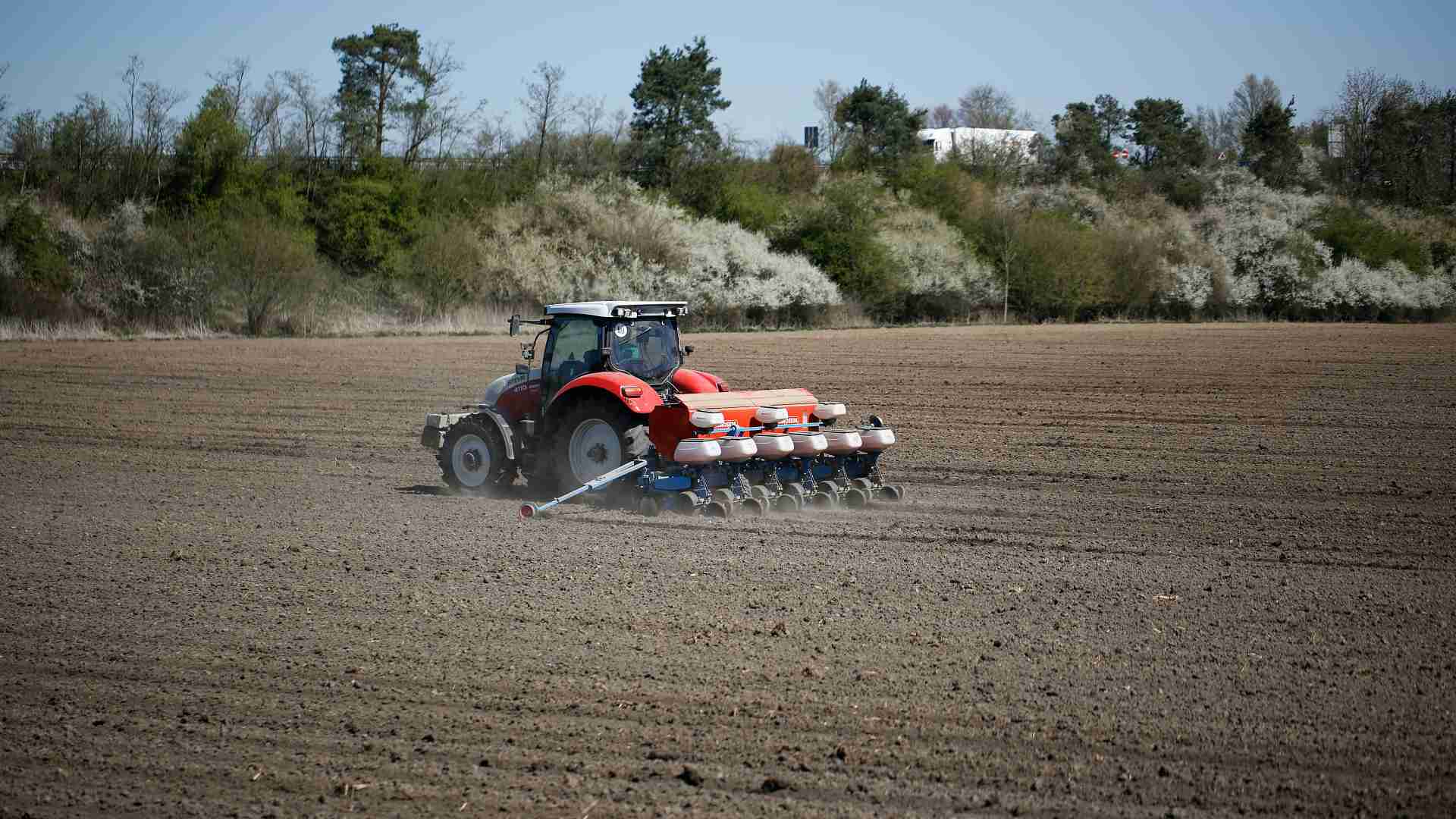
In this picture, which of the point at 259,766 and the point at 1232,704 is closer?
the point at 259,766

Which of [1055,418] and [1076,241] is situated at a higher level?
[1076,241]

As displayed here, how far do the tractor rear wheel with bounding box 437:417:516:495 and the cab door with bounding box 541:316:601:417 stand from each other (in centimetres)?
60

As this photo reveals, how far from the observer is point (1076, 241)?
58.9m

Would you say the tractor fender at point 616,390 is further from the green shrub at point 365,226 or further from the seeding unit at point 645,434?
the green shrub at point 365,226

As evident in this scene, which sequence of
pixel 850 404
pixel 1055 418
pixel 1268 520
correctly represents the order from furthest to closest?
pixel 850 404
pixel 1055 418
pixel 1268 520

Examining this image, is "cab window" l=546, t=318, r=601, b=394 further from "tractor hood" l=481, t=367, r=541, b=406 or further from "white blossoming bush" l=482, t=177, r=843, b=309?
"white blossoming bush" l=482, t=177, r=843, b=309

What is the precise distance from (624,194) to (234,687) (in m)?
49.4

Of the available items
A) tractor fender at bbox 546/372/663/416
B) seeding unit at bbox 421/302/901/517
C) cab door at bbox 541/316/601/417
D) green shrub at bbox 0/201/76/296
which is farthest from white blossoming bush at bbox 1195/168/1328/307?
tractor fender at bbox 546/372/663/416

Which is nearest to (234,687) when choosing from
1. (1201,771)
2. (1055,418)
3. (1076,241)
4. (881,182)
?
(1201,771)

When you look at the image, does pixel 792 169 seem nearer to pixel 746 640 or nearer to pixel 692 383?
pixel 692 383

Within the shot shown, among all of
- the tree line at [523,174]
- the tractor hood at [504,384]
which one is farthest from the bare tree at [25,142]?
the tractor hood at [504,384]

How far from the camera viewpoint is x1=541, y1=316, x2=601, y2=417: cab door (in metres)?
12.5

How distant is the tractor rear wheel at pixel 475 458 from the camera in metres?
12.8

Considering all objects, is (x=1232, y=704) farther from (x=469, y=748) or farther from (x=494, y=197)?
(x=494, y=197)
